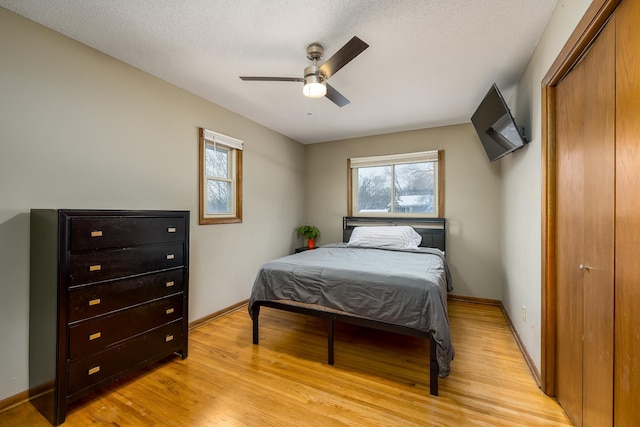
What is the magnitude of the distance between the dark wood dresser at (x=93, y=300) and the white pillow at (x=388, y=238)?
2.49 m

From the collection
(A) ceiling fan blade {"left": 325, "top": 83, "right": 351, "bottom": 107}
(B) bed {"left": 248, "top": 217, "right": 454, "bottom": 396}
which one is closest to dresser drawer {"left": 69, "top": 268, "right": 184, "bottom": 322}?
(B) bed {"left": 248, "top": 217, "right": 454, "bottom": 396}

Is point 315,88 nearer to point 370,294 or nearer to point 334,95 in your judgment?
point 334,95

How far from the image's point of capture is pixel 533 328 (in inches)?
82.7

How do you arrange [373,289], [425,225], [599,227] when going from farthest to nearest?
[425,225] < [373,289] < [599,227]

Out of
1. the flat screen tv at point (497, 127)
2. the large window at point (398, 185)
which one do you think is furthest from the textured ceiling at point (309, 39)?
the large window at point (398, 185)

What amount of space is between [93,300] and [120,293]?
0.53 feet

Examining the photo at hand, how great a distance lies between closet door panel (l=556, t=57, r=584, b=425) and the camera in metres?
1.49

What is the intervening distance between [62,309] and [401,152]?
4.15 metres

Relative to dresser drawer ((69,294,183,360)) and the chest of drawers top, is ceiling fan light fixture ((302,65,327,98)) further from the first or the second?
dresser drawer ((69,294,183,360))

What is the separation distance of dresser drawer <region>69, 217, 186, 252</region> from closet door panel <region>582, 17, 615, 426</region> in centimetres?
274

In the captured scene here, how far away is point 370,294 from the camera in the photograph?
7.02 feet

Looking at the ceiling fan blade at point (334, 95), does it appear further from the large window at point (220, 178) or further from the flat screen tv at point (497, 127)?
the large window at point (220, 178)

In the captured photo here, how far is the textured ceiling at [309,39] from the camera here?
172cm

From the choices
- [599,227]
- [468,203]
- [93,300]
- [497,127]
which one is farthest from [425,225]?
[93,300]
